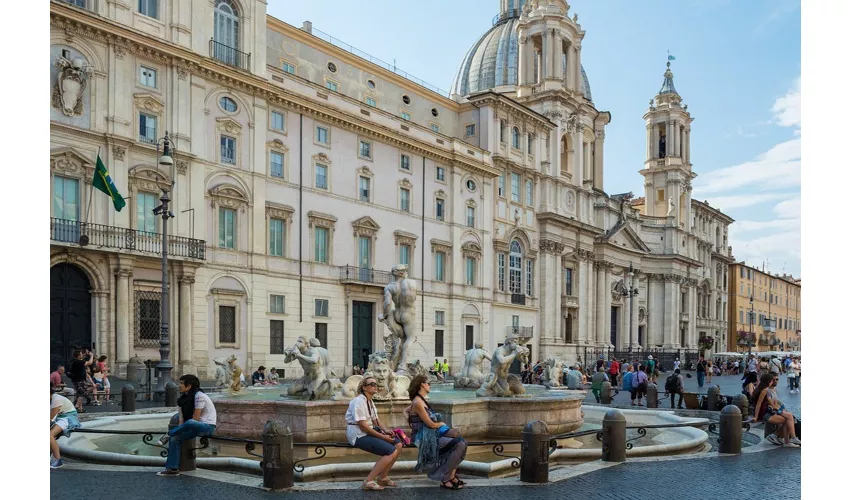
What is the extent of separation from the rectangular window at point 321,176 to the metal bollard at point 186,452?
26.3m

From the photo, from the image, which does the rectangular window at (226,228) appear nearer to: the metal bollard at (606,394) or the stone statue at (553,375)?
the stone statue at (553,375)

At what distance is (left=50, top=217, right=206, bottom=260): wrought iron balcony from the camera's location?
2567 cm

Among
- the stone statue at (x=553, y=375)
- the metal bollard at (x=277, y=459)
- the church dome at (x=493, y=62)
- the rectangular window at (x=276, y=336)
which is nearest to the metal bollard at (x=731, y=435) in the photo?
the metal bollard at (x=277, y=459)

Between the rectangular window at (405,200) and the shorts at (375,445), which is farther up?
the rectangular window at (405,200)

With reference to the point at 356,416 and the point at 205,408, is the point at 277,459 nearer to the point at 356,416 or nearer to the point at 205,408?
the point at 356,416

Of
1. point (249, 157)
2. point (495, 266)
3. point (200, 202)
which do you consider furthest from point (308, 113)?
point (495, 266)

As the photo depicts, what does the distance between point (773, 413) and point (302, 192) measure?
79.2 feet

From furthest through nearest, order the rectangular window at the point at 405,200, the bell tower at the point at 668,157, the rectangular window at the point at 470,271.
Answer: the bell tower at the point at 668,157 < the rectangular window at the point at 470,271 < the rectangular window at the point at 405,200

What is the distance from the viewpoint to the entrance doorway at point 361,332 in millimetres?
37812

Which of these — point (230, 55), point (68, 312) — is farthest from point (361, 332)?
point (68, 312)

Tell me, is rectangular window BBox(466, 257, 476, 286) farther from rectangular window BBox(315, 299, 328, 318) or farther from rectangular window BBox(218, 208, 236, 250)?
rectangular window BBox(218, 208, 236, 250)

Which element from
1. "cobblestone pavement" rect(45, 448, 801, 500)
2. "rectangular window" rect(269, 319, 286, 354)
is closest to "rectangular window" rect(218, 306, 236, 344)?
"rectangular window" rect(269, 319, 286, 354)

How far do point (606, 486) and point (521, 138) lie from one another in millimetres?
41875

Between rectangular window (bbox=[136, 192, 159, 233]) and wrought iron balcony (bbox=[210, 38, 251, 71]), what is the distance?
20.9ft
